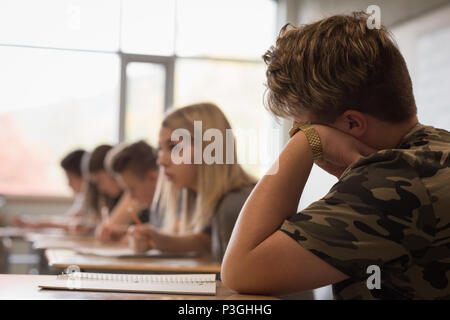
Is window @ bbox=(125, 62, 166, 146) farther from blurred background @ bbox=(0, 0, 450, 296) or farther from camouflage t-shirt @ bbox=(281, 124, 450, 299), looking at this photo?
camouflage t-shirt @ bbox=(281, 124, 450, 299)

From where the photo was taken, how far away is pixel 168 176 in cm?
237

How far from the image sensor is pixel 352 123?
3.76 ft

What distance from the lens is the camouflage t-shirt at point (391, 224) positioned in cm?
96

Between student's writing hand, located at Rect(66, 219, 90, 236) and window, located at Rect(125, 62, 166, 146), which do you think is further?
window, located at Rect(125, 62, 166, 146)

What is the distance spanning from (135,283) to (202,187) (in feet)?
3.42

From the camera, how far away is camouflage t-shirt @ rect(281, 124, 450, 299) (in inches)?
37.7

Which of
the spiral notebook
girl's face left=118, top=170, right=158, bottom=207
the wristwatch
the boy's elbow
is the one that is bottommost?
girl's face left=118, top=170, right=158, bottom=207

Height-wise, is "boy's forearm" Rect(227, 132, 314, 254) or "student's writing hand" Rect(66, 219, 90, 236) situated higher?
"boy's forearm" Rect(227, 132, 314, 254)

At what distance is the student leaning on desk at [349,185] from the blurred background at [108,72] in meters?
4.09

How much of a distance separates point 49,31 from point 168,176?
11.0ft

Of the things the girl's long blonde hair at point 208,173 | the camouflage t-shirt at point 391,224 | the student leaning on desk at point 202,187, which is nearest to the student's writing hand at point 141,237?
the student leaning on desk at point 202,187

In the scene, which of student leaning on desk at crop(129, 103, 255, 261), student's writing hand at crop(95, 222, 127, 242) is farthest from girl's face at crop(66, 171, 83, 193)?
student leaning on desk at crop(129, 103, 255, 261)

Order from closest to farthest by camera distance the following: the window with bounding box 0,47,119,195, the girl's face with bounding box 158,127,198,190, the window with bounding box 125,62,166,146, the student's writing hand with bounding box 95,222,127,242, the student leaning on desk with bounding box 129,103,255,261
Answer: the student leaning on desk with bounding box 129,103,255,261
the girl's face with bounding box 158,127,198,190
the student's writing hand with bounding box 95,222,127,242
the window with bounding box 0,47,119,195
the window with bounding box 125,62,166,146
